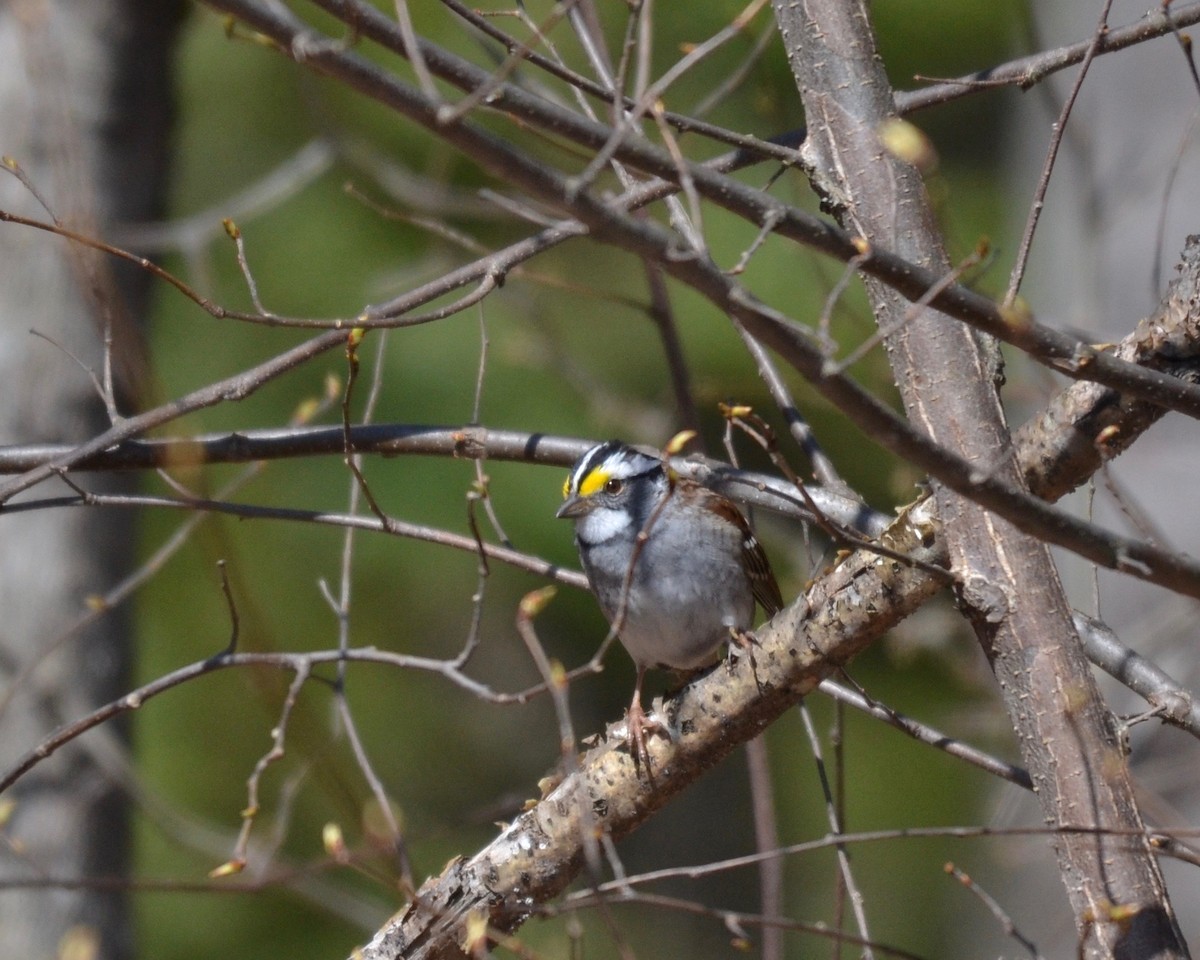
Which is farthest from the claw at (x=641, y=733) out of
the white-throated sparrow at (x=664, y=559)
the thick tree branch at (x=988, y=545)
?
the white-throated sparrow at (x=664, y=559)

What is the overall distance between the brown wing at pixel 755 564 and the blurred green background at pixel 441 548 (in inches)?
128

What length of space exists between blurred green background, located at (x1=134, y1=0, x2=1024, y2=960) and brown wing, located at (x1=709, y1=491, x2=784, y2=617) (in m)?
3.26

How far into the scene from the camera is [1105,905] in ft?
5.56

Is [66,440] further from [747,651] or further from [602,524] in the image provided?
[747,651]

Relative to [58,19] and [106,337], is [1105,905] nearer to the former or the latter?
[106,337]

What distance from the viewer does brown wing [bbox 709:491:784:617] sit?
10.4 feet

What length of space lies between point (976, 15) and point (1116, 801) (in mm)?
7864

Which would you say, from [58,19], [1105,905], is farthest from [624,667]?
[1105,905]

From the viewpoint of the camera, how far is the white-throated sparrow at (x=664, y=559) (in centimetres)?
302

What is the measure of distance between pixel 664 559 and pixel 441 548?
5087 mm

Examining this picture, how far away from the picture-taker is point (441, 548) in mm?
7988

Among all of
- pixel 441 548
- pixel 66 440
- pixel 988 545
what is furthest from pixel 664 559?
pixel 441 548

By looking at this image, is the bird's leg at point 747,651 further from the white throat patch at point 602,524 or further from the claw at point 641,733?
the white throat patch at point 602,524

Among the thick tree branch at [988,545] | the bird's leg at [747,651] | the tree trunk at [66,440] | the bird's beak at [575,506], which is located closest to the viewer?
the thick tree branch at [988,545]
